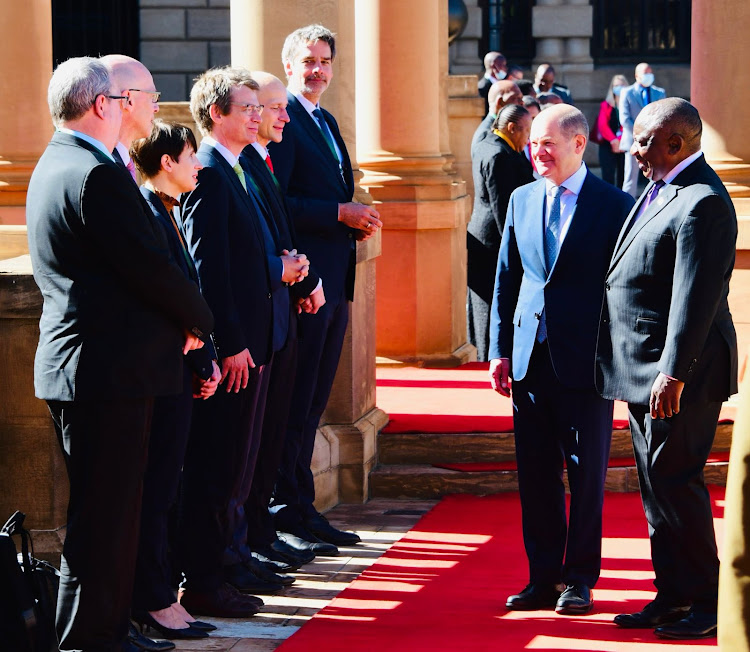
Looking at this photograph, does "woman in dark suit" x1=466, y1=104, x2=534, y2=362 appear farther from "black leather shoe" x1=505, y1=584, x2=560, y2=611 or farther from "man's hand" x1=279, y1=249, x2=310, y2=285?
"black leather shoe" x1=505, y1=584, x2=560, y2=611

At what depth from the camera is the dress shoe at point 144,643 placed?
512 centimetres

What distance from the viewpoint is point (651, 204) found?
534 cm

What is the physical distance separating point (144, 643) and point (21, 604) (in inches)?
29.6

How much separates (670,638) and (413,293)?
4924mm

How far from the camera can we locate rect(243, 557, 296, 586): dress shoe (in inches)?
239

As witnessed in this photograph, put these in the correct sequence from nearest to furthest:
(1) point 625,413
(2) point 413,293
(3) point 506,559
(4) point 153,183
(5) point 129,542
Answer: (5) point 129,542 < (4) point 153,183 < (3) point 506,559 < (1) point 625,413 < (2) point 413,293

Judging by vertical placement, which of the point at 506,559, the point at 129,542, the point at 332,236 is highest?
the point at 332,236

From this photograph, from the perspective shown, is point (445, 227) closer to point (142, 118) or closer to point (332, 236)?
point (332, 236)

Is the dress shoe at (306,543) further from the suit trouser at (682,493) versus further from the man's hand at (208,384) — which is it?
the suit trouser at (682,493)

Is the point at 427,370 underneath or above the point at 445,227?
underneath

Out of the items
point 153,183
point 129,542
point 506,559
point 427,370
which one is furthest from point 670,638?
point 427,370

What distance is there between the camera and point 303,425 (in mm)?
6773

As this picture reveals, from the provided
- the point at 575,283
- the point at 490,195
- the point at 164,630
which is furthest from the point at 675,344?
the point at 490,195

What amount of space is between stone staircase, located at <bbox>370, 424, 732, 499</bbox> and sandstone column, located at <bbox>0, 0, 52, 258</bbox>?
95.3 inches
